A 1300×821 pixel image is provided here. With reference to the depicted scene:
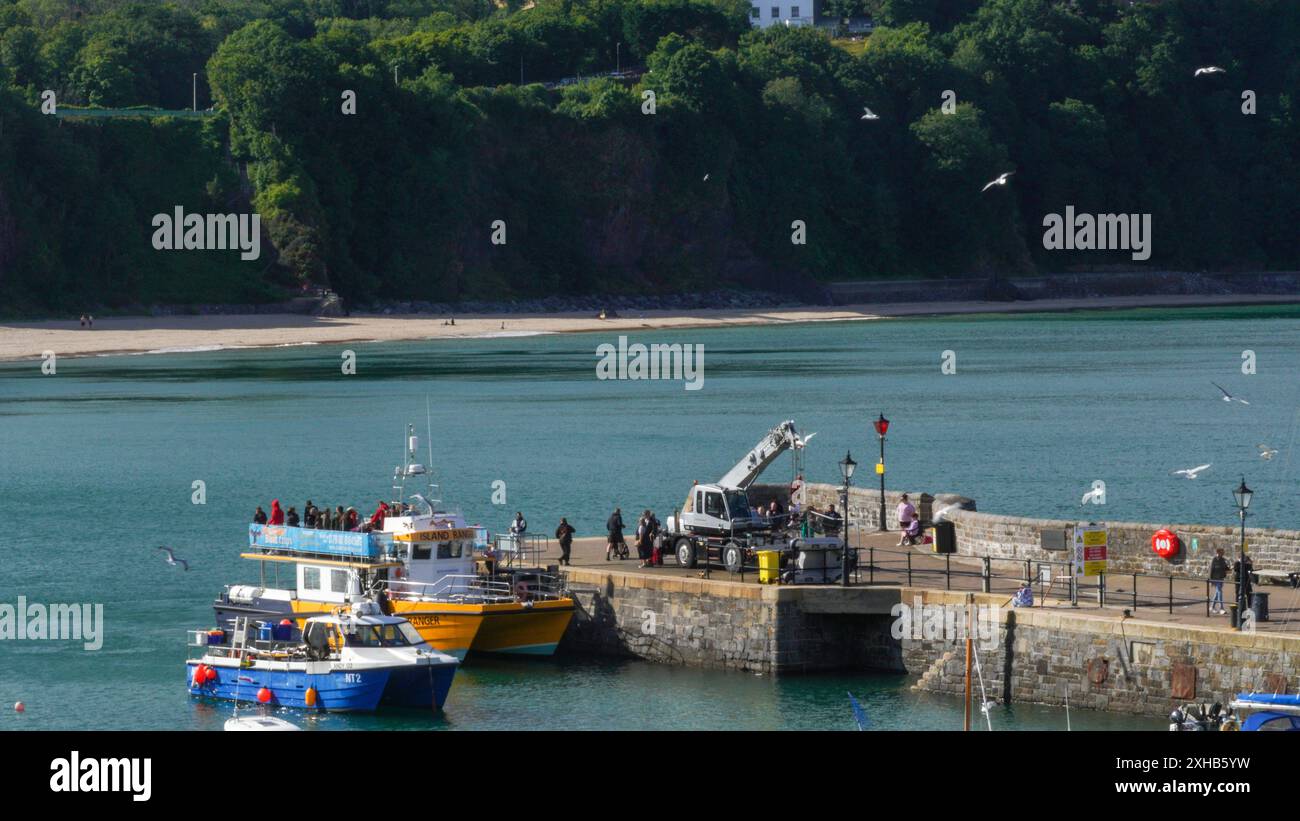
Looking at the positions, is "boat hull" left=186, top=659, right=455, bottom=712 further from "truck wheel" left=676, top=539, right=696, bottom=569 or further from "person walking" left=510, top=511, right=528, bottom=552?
"truck wheel" left=676, top=539, right=696, bottom=569

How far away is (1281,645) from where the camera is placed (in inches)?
1078

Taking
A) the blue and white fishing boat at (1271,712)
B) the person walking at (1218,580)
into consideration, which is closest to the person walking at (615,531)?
the person walking at (1218,580)

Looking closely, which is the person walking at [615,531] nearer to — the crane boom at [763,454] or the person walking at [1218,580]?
the crane boom at [763,454]

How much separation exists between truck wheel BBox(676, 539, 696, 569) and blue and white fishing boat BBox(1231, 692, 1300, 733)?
14.3 m

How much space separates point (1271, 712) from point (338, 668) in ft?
49.7

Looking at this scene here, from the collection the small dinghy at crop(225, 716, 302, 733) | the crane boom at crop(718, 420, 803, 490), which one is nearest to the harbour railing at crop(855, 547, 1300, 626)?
the crane boom at crop(718, 420, 803, 490)

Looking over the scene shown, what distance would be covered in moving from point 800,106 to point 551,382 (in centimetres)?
8255

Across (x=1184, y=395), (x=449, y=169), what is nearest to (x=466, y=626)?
(x=1184, y=395)

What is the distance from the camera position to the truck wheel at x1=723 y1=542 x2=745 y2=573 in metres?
36.0

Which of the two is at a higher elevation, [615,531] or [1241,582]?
[1241,582]

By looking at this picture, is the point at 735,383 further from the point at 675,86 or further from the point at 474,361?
the point at 675,86

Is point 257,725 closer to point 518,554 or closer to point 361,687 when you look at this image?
point 361,687

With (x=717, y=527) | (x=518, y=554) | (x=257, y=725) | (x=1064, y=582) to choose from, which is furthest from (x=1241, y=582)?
(x=257, y=725)

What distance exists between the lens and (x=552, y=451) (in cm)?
7725
